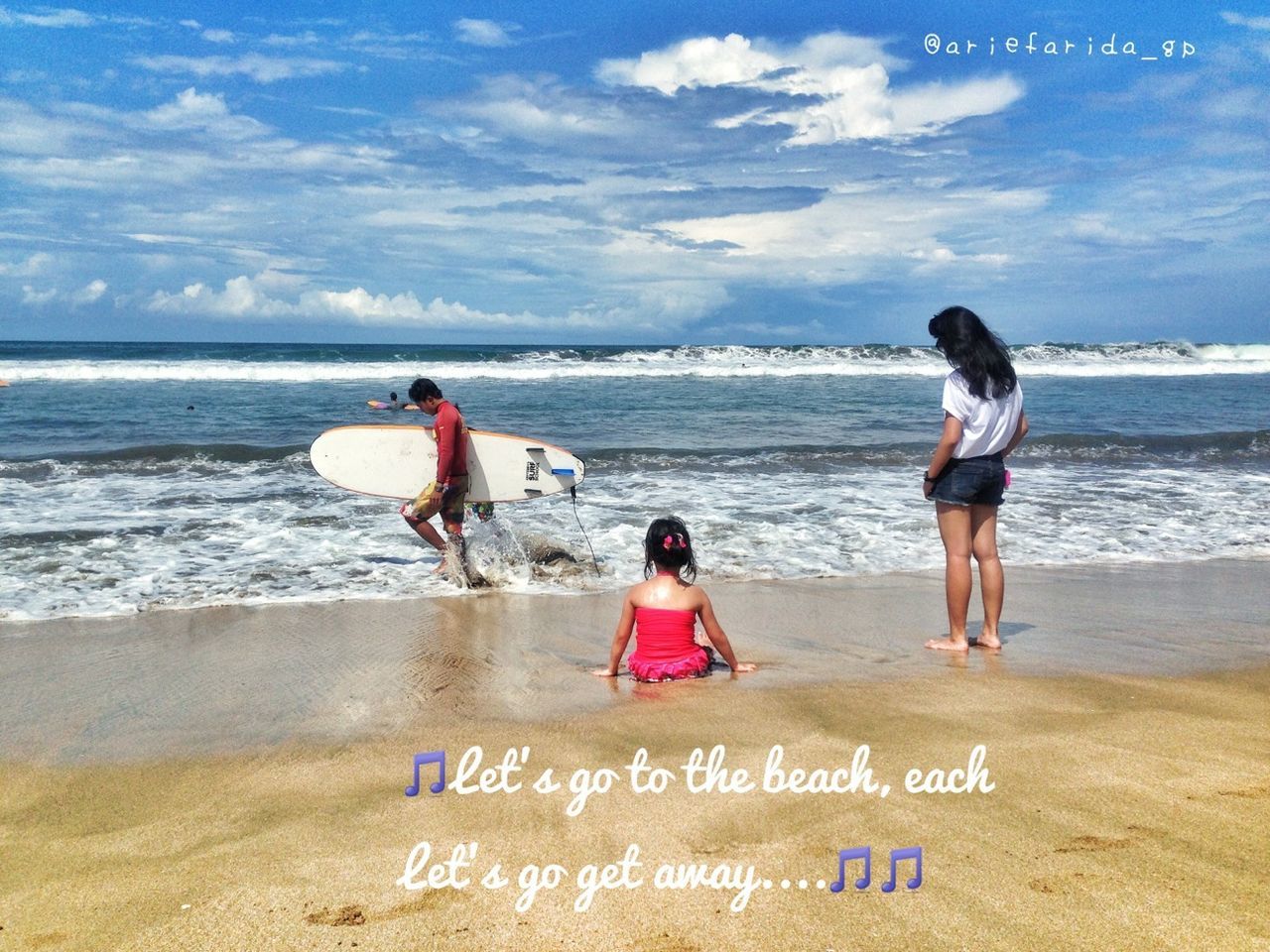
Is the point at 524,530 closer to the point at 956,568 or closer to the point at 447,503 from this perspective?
the point at 447,503

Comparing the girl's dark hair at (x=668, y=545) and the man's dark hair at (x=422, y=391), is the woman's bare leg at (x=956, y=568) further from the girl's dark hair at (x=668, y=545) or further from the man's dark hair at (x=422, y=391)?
the man's dark hair at (x=422, y=391)

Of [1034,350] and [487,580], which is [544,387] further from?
[1034,350]

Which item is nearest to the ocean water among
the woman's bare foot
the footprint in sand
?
the woman's bare foot

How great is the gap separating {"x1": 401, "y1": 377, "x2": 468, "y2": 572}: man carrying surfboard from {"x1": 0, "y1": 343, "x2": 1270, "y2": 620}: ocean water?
24 centimetres

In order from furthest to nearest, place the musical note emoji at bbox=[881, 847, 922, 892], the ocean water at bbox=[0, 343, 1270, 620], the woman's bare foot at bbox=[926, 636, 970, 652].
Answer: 1. the ocean water at bbox=[0, 343, 1270, 620]
2. the woman's bare foot at bbox=[926, 636, 970, 652]
3. the musical note emoji at bbox=[881, 847, 922, 892]

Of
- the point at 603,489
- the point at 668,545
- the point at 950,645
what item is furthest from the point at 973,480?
the point at 603,489

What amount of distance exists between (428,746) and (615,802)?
0.90 meters

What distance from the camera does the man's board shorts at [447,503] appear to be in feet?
23.7

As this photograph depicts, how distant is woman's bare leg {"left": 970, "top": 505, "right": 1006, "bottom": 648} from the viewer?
4785 mm

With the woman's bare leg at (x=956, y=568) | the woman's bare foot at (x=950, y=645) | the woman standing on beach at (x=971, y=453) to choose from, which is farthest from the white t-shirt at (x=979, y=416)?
the woman's bare foot at (x=950, y=645)

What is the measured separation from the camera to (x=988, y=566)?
191 inches

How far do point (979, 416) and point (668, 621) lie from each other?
1770mm

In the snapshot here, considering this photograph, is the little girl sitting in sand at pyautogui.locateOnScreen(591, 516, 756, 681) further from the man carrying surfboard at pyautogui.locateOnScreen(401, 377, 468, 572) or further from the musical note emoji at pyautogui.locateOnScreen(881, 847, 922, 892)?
the man carrying surfboard at pyautogui.locateOnScreen(401, 377, 468, 572)

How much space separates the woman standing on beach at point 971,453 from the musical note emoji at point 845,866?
2.24 m
